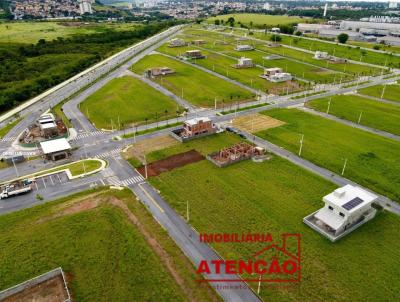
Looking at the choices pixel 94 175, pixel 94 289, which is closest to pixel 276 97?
pixel 94 175

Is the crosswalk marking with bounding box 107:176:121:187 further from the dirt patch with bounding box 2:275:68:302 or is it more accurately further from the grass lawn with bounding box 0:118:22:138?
the grass lawn with bounding box 0:118:22:138

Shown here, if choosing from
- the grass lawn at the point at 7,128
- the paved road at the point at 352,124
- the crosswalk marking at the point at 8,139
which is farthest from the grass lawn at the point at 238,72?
the crosswalk marking at the point at 8,139

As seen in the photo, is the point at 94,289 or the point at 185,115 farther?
the point at 185,115

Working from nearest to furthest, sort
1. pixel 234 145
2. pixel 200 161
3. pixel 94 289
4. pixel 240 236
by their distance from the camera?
pixel 94 289 → pixel 240 236 → pixel 200 161 → pixel 234 145

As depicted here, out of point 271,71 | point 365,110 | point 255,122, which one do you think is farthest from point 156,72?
point 365,110

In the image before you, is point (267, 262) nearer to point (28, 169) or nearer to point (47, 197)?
point (47, 197)

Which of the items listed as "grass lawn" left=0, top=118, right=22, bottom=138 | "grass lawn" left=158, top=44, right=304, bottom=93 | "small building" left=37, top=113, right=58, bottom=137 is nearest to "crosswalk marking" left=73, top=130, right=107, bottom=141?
"small building" left=37, top=113, right=58, bottom=137

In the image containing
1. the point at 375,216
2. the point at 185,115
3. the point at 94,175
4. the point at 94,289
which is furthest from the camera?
the point at 185,115

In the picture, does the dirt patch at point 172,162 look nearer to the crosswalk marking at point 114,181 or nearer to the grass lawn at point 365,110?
the crosswalk marking at point 114,181
